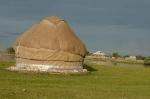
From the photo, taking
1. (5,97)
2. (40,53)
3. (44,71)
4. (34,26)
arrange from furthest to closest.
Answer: (34,26) → (40,53) → (44,71) → (5,97)

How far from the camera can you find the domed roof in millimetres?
35500

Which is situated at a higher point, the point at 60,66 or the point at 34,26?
the point at 34,26

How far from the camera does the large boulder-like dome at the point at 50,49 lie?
34906 mm

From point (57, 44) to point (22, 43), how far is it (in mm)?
2696

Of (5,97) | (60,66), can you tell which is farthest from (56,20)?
(5,97)

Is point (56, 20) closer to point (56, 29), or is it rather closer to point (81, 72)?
point (56, 29)

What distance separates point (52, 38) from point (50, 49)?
2.76 feet

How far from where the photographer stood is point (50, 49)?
3528 centimetres

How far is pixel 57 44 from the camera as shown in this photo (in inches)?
1401

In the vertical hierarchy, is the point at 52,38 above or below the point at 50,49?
above

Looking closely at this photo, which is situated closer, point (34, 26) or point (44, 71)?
point (44, 71)

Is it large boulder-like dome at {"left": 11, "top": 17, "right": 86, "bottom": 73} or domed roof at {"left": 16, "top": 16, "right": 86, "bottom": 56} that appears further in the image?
domed roof at {"left": 16, "top": 16, "right": 86, "bottom": 56}

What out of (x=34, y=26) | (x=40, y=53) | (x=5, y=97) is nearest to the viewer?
(x=5, y=97)

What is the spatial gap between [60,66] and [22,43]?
3566mm
